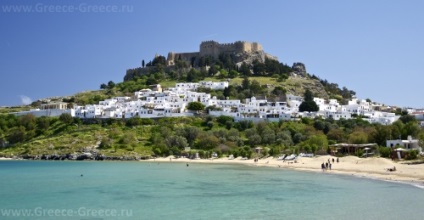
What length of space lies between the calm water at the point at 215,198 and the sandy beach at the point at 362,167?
90.9 inches

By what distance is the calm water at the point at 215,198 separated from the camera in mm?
19609

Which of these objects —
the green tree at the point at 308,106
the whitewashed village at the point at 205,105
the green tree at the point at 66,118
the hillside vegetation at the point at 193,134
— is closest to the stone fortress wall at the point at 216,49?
the hillside vegetation at the point at 193,134

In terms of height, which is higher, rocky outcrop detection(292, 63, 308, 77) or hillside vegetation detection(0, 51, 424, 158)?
rocky outcrop detection(292, 63, 308, 77)

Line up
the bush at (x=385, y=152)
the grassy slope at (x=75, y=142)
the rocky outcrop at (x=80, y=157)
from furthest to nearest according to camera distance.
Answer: the grassy slope at (x=75, y=142) < the rocky outcrop at (x=80, y=157) < the bush at (x=385, y=152)

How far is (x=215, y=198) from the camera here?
2431 centimetres

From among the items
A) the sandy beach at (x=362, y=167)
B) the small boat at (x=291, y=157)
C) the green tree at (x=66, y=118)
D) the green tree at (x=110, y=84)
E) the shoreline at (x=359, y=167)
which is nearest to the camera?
the shoreline at (x=359, y=167)

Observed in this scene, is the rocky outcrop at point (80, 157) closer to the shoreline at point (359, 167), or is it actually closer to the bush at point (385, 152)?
the shoreline at point (359, 167)

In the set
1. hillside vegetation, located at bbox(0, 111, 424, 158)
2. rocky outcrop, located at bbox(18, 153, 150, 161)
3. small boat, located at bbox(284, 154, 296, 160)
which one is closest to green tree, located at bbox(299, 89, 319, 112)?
hillside vegetation, located at bbox(0, 111, 424, 158)

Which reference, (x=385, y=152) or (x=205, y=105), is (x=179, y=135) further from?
(x=385, y=152)

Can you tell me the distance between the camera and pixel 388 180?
3125cm

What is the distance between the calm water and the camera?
772 inches

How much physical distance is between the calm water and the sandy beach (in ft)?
7.57

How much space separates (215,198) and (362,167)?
19571mm

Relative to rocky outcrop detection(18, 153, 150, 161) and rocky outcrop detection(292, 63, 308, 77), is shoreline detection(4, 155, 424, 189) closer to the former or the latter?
rocky outcrop detection(18, 153, 150, 161)
